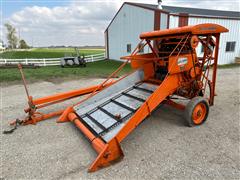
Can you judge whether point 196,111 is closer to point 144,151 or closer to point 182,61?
point 182,61

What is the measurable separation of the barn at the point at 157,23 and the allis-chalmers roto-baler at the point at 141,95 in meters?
8.58

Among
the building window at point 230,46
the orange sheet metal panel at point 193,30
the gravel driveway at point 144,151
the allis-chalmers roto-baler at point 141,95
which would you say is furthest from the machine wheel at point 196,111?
the building window at point 230,46

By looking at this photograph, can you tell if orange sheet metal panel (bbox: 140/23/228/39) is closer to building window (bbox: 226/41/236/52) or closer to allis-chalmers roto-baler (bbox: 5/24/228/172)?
allis-chalmers roto-baler (bbox: 5/24/228/172)

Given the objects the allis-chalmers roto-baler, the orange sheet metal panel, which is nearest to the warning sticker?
the allis-chalmers roto-baler

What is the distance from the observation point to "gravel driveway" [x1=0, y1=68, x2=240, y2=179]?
2688 millimetres

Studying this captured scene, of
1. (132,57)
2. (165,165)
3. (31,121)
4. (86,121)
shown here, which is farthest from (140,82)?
(31,121)

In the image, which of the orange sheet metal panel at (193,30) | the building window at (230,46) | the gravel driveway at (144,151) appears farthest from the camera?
the building window at (230,46)

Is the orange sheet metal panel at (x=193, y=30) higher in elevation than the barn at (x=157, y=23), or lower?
lower

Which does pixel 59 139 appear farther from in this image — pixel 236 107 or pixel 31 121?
pixel 236 107

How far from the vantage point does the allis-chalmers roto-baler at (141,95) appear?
321 cm

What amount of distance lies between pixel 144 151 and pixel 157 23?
1160cm

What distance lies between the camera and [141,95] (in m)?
4.06

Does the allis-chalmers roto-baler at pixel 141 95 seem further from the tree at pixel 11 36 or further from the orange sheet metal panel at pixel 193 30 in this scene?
the tree at pixel 11 36

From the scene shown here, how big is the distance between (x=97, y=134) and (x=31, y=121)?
197cm
